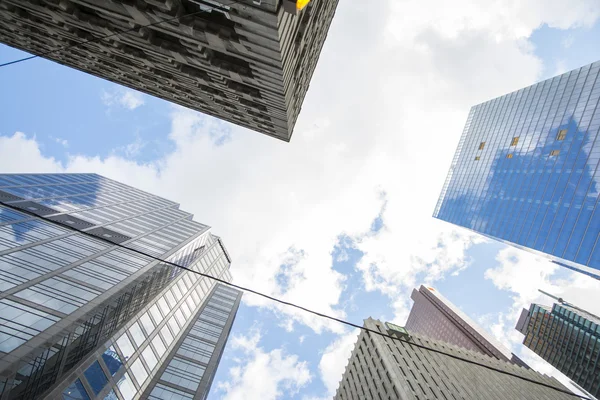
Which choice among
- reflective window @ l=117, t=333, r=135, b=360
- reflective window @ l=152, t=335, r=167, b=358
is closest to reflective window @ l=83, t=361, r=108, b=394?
reflective window @ l=117, t=333, r=135, b=360

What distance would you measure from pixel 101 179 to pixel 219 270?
33.8m

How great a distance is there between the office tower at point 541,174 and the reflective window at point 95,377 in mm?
59965

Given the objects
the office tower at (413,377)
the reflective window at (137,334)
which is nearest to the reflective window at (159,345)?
the reflective window at (137,334)

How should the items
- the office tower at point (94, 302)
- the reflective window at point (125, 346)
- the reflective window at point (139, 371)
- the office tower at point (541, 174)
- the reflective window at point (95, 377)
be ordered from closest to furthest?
the office tower at point (94, 302)
the reflective window at point (95, 377)
the reflective window at point (125, 346)
the reflective window at point (139, 371)
the office tower at point (541, 174)

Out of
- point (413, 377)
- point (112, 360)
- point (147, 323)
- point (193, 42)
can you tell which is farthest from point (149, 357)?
point (413, 377)

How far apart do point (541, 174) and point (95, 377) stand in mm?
76262

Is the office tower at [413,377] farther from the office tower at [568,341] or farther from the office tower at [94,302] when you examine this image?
the office tower at [568,341]

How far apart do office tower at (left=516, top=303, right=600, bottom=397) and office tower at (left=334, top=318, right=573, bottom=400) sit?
28494 millimetres

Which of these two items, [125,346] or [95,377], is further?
[125,346]

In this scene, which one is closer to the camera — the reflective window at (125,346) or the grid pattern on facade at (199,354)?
the reflective window at (125,346)

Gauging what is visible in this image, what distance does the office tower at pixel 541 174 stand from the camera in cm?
5528

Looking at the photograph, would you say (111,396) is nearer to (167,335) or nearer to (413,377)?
(167,335)

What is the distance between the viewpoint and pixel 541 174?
221ft

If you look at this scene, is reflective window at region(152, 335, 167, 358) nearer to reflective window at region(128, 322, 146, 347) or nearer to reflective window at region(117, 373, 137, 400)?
reflective window at region(128, 322, 146, 347)
